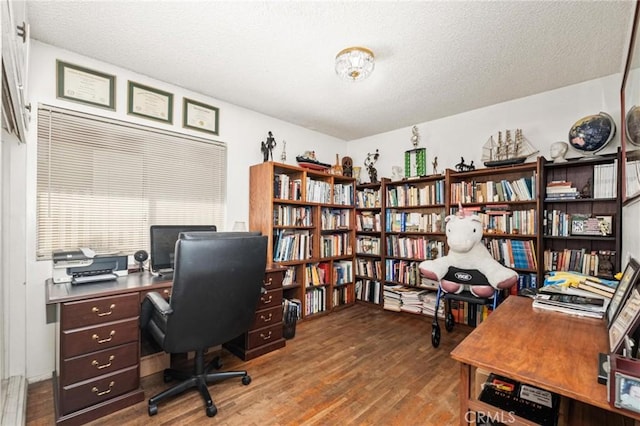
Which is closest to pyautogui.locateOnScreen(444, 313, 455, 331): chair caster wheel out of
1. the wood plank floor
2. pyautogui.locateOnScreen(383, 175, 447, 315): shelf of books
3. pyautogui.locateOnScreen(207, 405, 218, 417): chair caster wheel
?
the wood plank floor

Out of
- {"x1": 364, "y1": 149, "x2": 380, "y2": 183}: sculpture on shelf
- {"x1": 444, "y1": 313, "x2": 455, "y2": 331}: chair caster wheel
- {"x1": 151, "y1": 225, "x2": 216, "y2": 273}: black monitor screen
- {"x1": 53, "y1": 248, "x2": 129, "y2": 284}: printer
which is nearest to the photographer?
{"x1": 53, "y1": 248, "x2": 129, "y2": 284}: printer

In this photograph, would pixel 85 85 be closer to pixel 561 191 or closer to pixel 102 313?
pixel 102 313

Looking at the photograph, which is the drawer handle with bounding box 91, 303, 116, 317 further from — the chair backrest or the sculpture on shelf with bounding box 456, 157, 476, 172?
the sculpture on shelf with bounding box 456, 157, 476, 172

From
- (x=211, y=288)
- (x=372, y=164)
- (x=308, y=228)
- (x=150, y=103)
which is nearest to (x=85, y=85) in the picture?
(x=150, y=103)

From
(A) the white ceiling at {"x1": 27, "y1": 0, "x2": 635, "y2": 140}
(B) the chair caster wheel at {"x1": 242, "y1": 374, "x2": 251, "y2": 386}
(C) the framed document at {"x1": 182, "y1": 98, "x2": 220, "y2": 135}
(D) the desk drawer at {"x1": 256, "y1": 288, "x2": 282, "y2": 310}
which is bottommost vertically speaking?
(B) the chair caster wheel at {"x1": 242, "y1": 374, "x2": 251, "y2": 386}

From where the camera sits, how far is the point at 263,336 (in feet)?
8.10

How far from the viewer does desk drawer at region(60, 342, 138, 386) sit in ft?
5.27

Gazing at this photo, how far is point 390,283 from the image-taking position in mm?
3701

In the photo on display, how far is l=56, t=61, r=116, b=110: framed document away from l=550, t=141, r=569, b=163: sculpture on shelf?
3717mm

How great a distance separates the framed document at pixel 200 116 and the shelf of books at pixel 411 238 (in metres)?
2.15

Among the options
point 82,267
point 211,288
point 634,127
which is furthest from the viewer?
point 82,267

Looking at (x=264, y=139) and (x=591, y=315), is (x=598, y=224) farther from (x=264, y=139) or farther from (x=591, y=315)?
(x=264, y=139)

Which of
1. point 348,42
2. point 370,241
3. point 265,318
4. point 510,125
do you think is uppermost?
point 348,42

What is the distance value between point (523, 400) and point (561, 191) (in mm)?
2094
